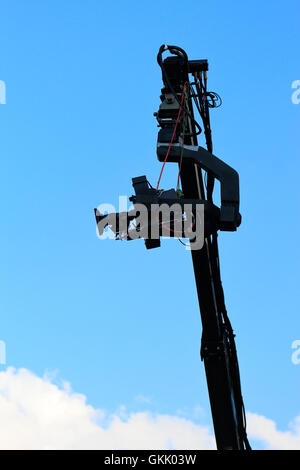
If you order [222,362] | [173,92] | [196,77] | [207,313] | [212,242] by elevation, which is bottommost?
[222,362]

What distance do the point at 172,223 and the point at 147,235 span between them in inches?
9.5

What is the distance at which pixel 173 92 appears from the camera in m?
5.87

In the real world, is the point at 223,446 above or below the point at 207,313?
below

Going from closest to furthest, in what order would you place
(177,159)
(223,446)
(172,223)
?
1. (172,223)
2. (177,159)
3. (223,446)

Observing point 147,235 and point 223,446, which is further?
point 223,446
